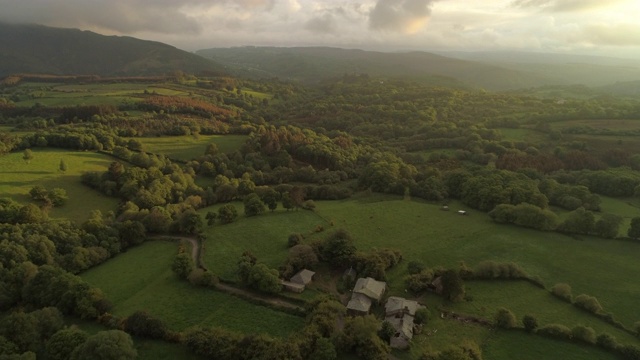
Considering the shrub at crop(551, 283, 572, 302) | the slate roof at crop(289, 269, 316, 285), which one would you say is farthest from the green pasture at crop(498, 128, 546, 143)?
the slate roof at crop(289, 269, 316, 285)

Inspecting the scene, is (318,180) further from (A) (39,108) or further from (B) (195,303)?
(A) (39,108)

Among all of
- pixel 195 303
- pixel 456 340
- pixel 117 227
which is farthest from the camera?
pixel 117 227

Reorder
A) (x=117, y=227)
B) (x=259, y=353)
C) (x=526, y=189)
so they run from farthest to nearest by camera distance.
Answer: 1. (x=526, y=189)
2. (x=117, y=227)
3. (x=259, y=353)

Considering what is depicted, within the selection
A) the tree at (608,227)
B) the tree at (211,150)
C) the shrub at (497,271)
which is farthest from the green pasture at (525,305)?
the tree at (211,150)

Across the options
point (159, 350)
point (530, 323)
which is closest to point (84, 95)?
point (159, 350)

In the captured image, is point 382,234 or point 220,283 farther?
point 382,234

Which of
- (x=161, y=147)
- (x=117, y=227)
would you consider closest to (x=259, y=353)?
(x=117, y=227)

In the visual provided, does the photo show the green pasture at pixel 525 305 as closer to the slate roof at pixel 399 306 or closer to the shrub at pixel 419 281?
the shrub at pixel 419 281
